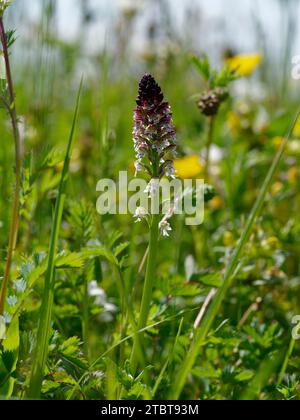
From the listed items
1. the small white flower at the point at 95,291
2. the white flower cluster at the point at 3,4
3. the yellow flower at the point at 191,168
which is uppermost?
the yellow flower at the point at 191,168

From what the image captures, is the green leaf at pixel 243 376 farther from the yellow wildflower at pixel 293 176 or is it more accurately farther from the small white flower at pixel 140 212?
the yellow wildflower at pixel 293 176

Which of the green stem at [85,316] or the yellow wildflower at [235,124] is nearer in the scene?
the green stem at [85,316]

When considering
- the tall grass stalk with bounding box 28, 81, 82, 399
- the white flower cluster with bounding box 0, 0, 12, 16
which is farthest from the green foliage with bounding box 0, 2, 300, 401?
the white flower cluster with bounding box 0, 0, 12, 16

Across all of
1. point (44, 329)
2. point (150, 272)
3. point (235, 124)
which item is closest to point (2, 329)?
point (44, 329)

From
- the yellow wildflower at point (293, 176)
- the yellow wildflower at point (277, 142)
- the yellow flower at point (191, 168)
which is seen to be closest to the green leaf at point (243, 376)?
the yellow wildflower at point (293, 176)

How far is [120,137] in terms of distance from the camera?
3660 millimetres

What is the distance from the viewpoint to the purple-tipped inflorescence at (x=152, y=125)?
100cm

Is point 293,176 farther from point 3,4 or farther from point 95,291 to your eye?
point 3,4

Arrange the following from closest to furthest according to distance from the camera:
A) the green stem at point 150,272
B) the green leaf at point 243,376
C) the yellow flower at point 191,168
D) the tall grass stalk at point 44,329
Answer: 1. the tall grass stalk at point 44,329
2. the green stem at point 150,272
3. the green leaf at point 243,376
4. the yellow flower at point 191,168

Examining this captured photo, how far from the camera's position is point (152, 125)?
1.00 meters

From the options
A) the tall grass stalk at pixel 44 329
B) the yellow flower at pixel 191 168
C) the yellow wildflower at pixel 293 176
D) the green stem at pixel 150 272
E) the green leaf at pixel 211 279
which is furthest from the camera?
the yellow flower at pixel 191 168

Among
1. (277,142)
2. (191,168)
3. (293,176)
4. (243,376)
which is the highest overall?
(277,142)

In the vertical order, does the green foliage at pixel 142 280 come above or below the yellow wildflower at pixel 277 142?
below

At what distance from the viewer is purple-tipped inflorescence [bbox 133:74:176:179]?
39.4 inches
